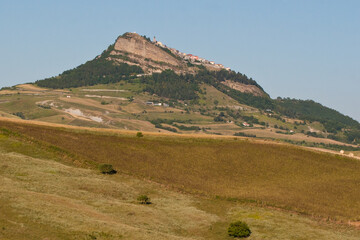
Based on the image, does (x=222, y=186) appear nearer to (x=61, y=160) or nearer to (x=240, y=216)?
(x=240, y=216)

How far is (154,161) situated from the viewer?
96438 mm

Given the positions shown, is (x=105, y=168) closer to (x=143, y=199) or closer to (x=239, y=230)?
(x=143, y=199)

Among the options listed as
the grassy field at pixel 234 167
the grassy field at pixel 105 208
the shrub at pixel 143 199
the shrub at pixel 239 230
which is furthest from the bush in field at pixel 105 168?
the shrub at pixel 239 230

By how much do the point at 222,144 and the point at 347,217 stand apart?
49.9 metres

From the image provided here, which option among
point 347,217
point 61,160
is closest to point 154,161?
point 61,160

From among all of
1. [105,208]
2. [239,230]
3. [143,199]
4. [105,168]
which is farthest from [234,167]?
[105,208]

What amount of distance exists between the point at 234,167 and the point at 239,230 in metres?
39.1

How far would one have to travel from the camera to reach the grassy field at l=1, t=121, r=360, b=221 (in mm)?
77500

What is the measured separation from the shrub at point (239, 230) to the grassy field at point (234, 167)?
14390 mm

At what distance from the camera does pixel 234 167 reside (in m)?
96.9

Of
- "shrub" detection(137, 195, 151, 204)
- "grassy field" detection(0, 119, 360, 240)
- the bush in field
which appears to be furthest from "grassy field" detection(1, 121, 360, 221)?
"shrub" detection(137, 195, 151, 204)

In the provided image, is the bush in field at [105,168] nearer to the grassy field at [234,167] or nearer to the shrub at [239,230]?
the grassy field at [234,167]

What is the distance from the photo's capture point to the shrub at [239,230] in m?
58.1

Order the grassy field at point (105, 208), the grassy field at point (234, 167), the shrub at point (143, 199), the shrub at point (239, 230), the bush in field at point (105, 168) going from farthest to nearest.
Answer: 1. the bush in field at point (105, 168)
2. the grassy field at point (234, 167)
3. the shrub at point (143, 199)
4. the shrub at point (239, 230)
5. the grassy field at point (105, 208)
